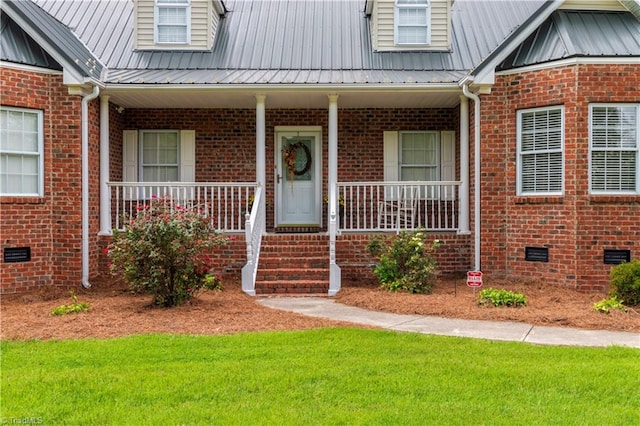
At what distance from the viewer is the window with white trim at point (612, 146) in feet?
32.0

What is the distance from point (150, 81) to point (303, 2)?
225 inches

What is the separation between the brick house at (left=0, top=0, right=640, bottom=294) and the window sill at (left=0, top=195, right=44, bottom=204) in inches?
1.2

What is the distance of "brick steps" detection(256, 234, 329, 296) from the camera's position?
9.90 meters

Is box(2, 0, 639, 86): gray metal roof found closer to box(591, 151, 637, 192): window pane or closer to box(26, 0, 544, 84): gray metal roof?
box(26, 0, 544, 84): gray metal roof

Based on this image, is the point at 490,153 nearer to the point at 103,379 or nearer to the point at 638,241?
the point at 638,241

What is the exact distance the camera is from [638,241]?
9.62m

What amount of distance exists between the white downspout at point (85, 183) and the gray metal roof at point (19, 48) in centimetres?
71

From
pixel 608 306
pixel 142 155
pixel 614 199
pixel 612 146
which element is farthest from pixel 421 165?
pixel 142 155

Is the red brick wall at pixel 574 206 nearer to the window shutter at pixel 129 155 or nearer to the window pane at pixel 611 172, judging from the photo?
the window pane at pixel 611 172

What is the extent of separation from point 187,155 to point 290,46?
341 centimetres

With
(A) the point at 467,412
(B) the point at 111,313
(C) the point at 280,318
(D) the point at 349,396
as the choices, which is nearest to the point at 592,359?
(A) the point at 467,412

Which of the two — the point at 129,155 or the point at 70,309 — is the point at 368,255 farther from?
the point at 129,155

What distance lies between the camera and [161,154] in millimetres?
Answer: 12953

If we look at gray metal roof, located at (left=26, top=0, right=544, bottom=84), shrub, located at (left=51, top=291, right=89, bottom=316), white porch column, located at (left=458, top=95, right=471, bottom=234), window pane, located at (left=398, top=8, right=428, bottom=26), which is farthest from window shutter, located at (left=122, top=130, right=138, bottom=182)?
white porch column, located at (left=458, top=95, right=471, bottom=234)
